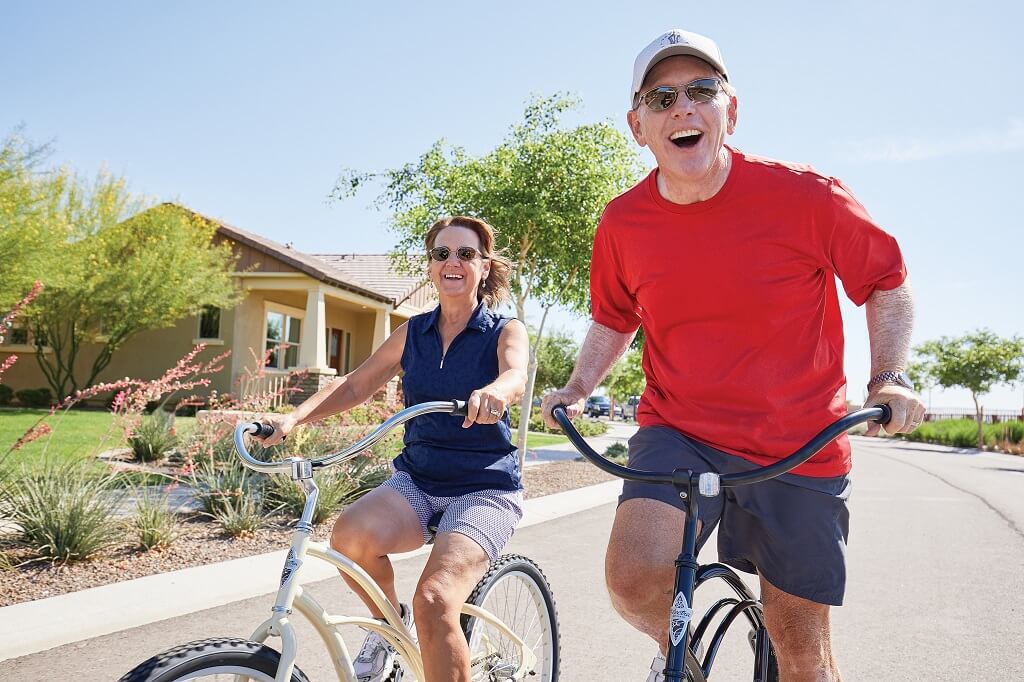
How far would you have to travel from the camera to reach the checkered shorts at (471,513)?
10.0 feet

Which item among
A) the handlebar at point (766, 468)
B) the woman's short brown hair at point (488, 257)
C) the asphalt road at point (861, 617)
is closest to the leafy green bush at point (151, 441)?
the asphalt road at point (861, 617)

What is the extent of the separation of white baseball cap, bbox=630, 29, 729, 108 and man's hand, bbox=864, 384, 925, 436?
111 centimetres

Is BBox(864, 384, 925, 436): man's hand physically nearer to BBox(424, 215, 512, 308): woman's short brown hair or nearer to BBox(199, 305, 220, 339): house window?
BBox(424, 215, 512, 308): woman's short brown hair

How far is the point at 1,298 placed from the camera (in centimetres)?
1977

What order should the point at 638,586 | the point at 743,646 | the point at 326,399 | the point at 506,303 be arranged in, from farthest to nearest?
the point at 743,646 → the point at 506,303 → the point at 326,399 → the point at 638,586

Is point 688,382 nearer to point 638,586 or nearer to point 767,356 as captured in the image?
point 767,356

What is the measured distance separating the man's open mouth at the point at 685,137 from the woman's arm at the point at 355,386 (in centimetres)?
141

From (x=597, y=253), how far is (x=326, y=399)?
46.7 inches

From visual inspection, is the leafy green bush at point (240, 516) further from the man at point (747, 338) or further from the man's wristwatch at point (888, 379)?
the man's wristwatch at point (888, 379)

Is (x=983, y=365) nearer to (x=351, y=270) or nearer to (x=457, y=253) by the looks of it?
(x=351, y=270)

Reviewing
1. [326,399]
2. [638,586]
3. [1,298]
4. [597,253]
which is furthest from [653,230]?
[1,298]

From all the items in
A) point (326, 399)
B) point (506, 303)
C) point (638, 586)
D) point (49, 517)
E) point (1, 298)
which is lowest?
point (49, 517)

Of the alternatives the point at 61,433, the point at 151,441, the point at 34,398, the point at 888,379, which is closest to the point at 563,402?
the point at 888,379

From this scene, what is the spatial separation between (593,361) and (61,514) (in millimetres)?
4910
